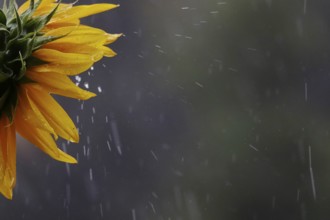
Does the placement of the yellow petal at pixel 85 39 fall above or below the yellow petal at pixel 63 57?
above

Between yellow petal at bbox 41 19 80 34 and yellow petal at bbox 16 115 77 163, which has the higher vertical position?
yellow petal at bbox 41 19 80 34

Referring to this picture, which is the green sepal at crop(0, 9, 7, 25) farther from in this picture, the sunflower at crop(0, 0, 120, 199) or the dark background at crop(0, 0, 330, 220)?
the dark background at crop(0, 0, 330, 220)

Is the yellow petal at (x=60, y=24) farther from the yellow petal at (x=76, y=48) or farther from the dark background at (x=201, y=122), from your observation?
the dark background at (x=201, y=122)

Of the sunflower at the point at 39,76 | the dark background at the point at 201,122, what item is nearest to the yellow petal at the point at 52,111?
the sunflower at the point at 39,76

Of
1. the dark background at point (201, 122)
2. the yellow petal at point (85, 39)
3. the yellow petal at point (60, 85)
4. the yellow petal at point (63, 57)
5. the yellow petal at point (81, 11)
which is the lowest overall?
the dark background at point (201, 122)

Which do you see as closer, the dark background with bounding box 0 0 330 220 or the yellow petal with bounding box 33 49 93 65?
the yellow petal with bounding box 33 49 93 65

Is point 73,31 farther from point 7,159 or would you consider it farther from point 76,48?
point 7,159

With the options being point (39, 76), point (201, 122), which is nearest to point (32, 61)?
point (39, 76)

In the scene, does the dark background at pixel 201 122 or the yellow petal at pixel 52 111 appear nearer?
the yellow petal at pixel 52 111

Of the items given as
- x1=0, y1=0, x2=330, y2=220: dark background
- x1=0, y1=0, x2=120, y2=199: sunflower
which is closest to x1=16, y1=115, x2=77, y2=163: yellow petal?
x1=0, y1=0, x2=120, y2=199: sunflower
